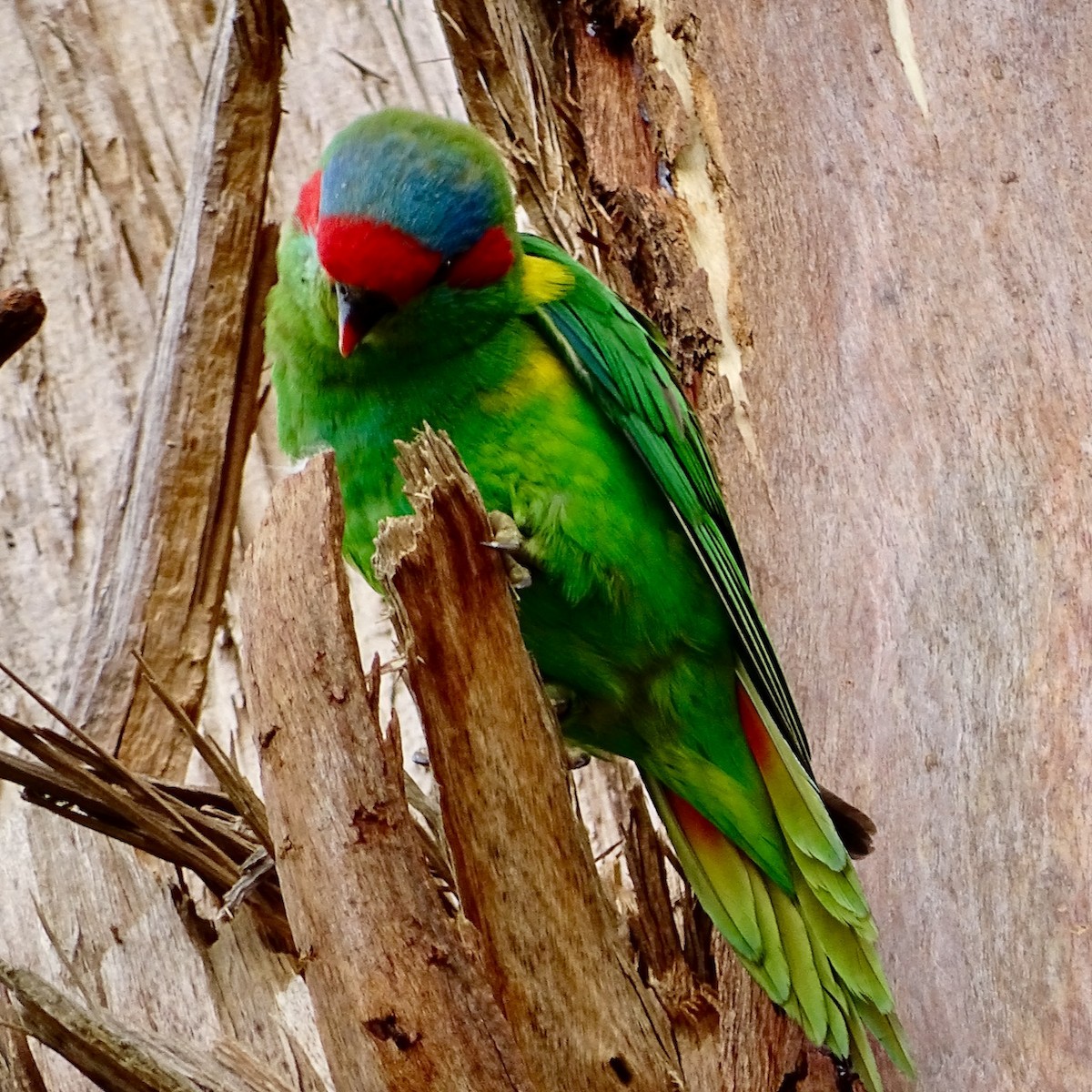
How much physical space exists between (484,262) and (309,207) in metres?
0.34

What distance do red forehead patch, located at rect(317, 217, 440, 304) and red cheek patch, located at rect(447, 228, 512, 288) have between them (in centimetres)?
15

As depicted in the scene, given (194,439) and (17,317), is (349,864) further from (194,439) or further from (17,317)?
(194,439)

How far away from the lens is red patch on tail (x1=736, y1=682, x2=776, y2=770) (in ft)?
7.98

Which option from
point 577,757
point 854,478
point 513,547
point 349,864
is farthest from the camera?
point 577,757

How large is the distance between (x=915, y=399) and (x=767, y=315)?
1.34ft

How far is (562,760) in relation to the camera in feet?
5.98

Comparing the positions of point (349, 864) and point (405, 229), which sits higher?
point (405, 229)

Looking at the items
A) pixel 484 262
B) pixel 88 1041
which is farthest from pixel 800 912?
pixel 484 262

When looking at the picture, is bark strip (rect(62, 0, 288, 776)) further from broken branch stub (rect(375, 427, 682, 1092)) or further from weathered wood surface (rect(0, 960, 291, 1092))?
broken branch stub (rect(375, 427, 682, 1092))

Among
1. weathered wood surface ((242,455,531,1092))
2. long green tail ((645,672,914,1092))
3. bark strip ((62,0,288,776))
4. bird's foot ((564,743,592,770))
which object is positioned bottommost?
long green tail ((645,672,914,1092))

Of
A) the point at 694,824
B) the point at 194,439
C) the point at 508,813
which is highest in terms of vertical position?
the point at 194,439

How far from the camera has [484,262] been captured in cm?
239

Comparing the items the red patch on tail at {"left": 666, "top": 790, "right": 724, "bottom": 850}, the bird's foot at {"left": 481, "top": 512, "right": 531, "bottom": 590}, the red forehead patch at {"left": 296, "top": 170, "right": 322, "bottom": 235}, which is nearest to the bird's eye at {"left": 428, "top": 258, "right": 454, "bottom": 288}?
the red forehead patch at {"left": 296, "top": 170, "right": 322, "bottom": 235}

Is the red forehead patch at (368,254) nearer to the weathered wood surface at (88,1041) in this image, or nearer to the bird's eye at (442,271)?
the bird's eye at (442,271)
